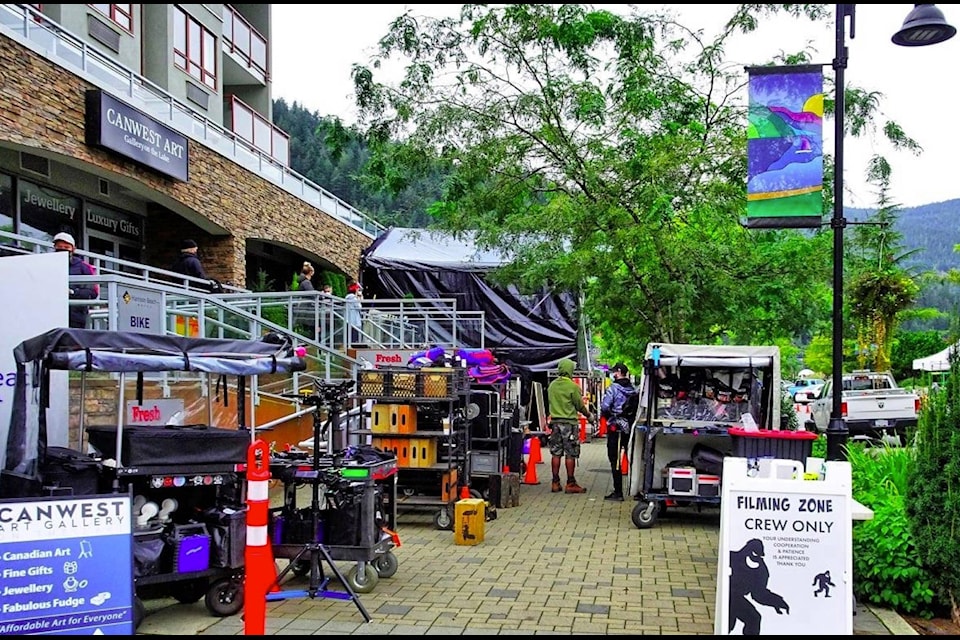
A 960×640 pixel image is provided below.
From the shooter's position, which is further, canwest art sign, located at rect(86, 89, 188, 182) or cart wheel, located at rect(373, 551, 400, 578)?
canwest art sign, located at rect(86, 89, 188, 182)

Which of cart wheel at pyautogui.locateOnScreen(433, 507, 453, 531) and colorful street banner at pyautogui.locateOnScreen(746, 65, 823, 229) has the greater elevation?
colorful street banner at pyautogui.locateOnScreen(746, 65, 823, 229)

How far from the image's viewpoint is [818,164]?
28.6ft

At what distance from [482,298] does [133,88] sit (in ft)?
26.7

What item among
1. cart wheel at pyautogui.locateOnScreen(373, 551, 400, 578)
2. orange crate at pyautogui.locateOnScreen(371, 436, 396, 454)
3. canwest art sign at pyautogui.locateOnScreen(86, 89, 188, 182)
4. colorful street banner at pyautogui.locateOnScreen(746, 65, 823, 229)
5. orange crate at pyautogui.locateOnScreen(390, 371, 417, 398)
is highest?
canwest art sign at pyautogui.locateOnScreen(86, 89, 188, 182)

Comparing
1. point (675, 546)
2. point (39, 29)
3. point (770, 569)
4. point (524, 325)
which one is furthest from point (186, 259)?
point (770, 569)

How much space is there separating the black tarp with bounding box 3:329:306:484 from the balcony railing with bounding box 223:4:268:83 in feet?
75.5

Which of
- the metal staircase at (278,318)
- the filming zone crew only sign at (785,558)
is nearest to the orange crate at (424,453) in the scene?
the metal staircase at (278,318)

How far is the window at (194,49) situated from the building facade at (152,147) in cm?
5

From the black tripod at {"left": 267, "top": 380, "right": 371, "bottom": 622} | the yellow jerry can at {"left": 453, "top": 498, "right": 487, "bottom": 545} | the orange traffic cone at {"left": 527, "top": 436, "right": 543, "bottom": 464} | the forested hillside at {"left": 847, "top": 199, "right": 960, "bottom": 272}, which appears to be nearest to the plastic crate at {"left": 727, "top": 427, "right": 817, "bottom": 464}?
the yellow jerry can at {"left": 453, "top": 498, "right": 487, "bottom": 545}

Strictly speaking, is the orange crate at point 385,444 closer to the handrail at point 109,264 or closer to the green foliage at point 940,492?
the handrail at point 109,264

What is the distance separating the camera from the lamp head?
7734 mm

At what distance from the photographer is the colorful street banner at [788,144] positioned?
344 inches

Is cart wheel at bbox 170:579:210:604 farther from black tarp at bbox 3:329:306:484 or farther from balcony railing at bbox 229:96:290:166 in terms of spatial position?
balcony railing at bbox 229:96:290:166

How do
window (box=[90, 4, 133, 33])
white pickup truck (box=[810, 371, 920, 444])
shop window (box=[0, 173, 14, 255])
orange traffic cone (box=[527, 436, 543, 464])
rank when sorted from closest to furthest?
1. orange traffic cone (box=[527, 436, 543, 464])
2. shop window (box=[0, 173, 14, 255])
3. window (box=[90, 4, 133, 33])
4. white pickup truck (box=[810, 371, 920, 444])
